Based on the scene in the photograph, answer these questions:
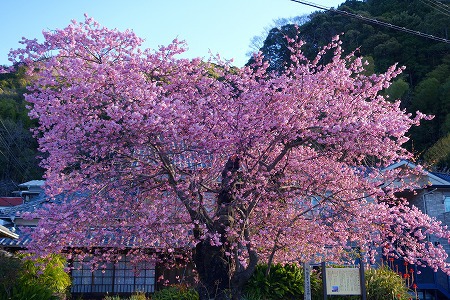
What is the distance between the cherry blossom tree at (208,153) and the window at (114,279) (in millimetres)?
5873

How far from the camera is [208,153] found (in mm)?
7922

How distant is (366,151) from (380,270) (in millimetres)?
5207

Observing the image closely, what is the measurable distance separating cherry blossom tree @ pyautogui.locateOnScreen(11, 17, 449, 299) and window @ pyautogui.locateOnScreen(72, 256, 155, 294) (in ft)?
19.3

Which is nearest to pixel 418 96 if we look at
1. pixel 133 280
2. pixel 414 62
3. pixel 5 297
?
pixel 414 62

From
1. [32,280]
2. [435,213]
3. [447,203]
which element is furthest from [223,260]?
[447,203]

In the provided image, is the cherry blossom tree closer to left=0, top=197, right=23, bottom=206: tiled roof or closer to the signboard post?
the signboard post

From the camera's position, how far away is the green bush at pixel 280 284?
11359 millimetres

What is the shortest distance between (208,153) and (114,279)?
8.53 meters

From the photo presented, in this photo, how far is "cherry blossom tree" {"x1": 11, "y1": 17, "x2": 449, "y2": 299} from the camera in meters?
7.58

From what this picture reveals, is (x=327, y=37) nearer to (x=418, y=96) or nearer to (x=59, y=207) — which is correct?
(x=418, y=96)

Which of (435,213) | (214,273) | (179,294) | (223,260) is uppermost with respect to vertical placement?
(435,213)

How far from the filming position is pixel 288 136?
7.92m

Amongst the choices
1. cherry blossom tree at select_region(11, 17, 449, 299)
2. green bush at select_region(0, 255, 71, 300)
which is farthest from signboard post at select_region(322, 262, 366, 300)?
green bush at select_region(0, 255, 71, 300)

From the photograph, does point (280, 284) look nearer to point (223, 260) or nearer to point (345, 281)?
point (345, 281)
